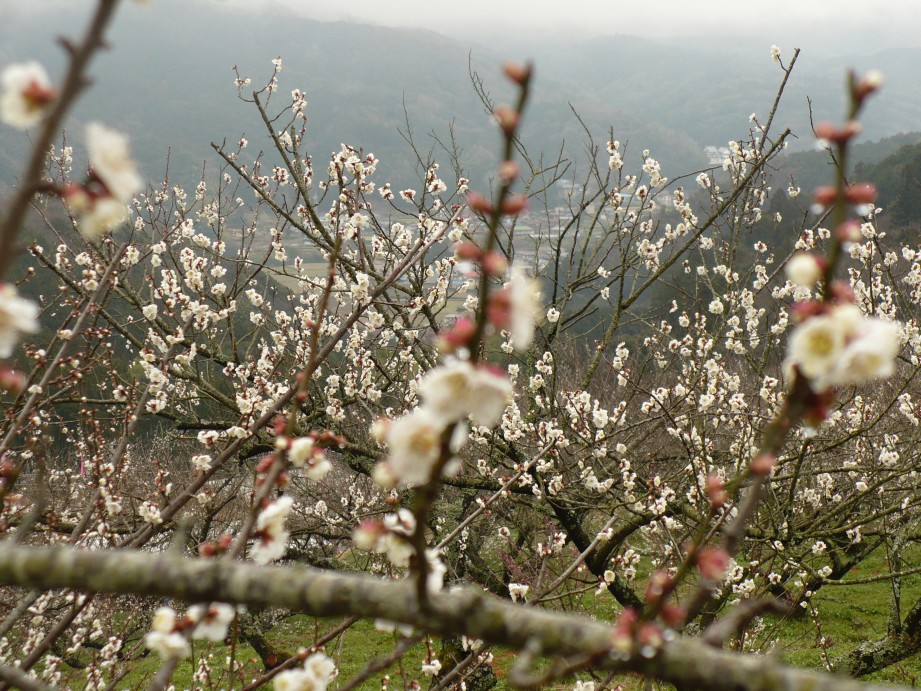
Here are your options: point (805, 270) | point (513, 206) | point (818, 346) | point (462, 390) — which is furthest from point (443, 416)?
point (805, 270)

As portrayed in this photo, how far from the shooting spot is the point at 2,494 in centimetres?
177

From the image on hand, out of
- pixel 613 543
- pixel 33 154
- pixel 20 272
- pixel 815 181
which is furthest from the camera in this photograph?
pixel 815 181

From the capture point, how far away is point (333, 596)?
956 millimetres

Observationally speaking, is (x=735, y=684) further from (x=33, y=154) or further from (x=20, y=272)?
(x=20, y=272)

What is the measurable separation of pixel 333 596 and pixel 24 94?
3.09 feet

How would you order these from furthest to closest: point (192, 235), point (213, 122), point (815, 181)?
point (213, 122) → point (815, 181) → point (192, 235)

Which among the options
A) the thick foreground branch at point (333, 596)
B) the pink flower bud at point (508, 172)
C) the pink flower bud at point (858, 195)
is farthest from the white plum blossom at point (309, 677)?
the pink flower bud at point (858, 195)

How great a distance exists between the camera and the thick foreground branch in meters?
0.90

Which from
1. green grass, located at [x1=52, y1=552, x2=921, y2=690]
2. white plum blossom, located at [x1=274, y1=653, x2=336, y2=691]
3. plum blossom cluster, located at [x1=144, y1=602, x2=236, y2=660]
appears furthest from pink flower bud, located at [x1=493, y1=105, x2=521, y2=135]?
green grass, located at [x1=52, y1=552, x2=921, y2=690]

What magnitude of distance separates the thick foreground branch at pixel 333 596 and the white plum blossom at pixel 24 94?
27.4 inches

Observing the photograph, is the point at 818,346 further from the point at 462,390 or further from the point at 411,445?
the point at 411,445

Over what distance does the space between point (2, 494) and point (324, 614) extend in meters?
1.44

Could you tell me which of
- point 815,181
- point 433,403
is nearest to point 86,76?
point 433,403

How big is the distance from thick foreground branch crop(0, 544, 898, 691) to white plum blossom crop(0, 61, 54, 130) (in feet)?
2.28
